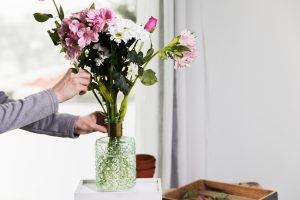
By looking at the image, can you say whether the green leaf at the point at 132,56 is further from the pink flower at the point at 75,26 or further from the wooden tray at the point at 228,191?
the wooden tray at the point at 228,191

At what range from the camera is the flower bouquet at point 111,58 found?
107 centimetres

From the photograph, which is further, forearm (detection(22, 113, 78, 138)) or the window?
the window

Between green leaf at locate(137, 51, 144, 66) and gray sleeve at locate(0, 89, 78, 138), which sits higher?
green leaf at locate(137, 51, 144, 66)

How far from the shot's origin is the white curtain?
2129 millimetres

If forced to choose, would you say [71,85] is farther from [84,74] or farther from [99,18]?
[99,18]

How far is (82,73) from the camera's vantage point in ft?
3.77

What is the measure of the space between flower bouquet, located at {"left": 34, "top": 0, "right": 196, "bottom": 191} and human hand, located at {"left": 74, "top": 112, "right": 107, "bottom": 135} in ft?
0.34

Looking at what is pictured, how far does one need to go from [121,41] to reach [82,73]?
5.6 inches

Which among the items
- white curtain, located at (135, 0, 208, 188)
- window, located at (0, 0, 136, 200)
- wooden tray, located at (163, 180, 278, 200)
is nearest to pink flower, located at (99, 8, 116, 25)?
wooden tray, located at (163, 180, 278, 200)

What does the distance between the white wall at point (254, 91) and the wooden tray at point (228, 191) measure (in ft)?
2.11

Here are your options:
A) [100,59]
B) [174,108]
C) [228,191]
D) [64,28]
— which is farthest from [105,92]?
[174,108]

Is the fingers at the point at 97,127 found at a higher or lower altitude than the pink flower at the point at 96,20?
lower

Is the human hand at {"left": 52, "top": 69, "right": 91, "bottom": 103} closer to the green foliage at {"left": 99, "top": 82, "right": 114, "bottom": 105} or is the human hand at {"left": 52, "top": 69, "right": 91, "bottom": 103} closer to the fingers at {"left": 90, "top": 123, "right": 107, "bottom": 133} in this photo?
the green foliage at {"left": 99, "top": 82, "right": 114, "bottom": 105}

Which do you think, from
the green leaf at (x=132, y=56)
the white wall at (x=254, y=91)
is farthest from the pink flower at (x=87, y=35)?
the white wall at (x=254, y=91)
